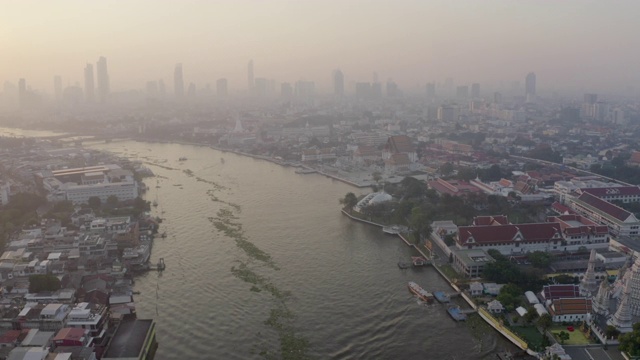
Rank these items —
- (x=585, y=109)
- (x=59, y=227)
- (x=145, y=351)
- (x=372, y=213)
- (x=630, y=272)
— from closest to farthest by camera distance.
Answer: (x=145, y=351)
(x=630, y=272)
(x=59, y=227)
(x=372, y=213)
(x=585, y=109)

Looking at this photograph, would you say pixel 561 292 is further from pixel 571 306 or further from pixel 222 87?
pixel 222 87

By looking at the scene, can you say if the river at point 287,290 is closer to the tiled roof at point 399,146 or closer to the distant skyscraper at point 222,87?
the tiled roof at point 399,146

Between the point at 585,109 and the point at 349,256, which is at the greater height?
the point at 585,109

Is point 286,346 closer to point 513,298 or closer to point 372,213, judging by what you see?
point 513,298

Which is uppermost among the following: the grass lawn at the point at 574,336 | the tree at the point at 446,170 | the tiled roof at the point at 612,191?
the tree at the point at 446,170

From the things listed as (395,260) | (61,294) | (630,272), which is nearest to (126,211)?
(61,294)

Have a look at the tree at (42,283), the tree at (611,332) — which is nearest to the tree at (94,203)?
the tree at (42,283)
